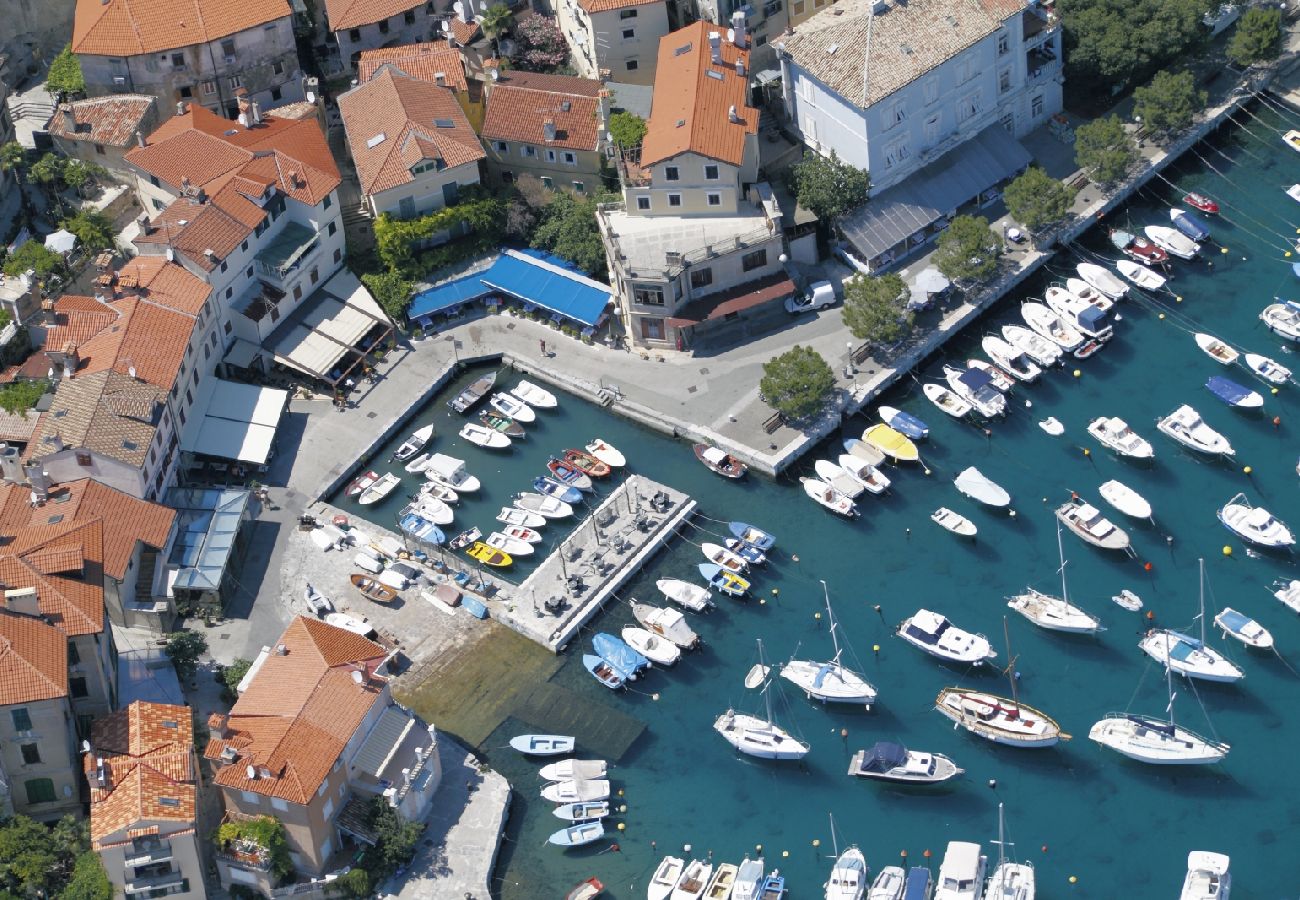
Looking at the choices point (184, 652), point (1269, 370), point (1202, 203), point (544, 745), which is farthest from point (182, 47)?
point (1269, 370)

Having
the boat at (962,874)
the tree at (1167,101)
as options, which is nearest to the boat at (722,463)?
the boat at (962,874)

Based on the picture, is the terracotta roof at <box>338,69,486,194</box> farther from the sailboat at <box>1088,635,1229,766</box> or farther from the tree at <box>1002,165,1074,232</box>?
the sailboat at <box>1088,635,1229,766</box>

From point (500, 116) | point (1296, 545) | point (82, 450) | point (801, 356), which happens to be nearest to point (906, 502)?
point (801, 356)

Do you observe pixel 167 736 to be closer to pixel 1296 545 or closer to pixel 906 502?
pixel 906 502

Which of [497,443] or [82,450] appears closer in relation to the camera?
[82,450]

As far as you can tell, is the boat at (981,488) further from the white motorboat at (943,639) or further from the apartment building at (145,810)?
the apartment building at (145,810)

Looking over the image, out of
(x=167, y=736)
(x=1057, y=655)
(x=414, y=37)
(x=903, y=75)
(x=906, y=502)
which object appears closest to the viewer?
(x=167, y=736)

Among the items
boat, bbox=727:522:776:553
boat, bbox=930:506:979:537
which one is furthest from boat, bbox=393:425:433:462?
boat, bbox=930:506:979:537
